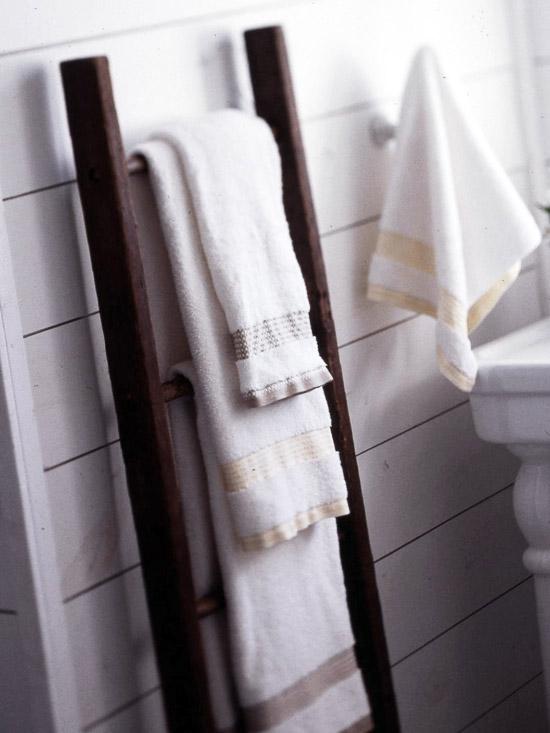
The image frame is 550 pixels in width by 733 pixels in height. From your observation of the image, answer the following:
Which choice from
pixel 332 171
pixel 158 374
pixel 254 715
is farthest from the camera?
pixel 332 171

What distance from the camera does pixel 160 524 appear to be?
1.20 meters

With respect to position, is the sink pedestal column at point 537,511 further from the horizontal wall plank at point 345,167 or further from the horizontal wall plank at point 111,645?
the horizontal wall plank at point 111,645

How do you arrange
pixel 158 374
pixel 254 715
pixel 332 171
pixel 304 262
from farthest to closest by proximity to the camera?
pixel 332 171
pixel 304 262
pixel 254 715
pixel 158 374

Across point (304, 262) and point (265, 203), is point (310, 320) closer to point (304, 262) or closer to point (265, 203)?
point (304, 262)

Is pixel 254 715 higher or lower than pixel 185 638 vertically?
lower

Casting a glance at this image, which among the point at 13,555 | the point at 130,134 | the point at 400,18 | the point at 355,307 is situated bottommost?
the point at 13,555

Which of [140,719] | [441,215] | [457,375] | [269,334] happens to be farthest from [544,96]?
[140,719]

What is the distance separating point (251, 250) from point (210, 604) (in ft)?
1.33

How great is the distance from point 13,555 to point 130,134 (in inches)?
19.4

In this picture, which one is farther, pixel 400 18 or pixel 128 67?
pixel 400 18

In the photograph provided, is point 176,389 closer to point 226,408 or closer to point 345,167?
point 226,408

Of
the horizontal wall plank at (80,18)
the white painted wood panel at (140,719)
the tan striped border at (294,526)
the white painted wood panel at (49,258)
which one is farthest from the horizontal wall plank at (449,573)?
the horizontal wall plank at (80,18)

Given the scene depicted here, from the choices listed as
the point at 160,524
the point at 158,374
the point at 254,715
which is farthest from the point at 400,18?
the point at 254,715

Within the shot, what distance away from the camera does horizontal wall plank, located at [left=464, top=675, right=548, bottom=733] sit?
5.91 ft
